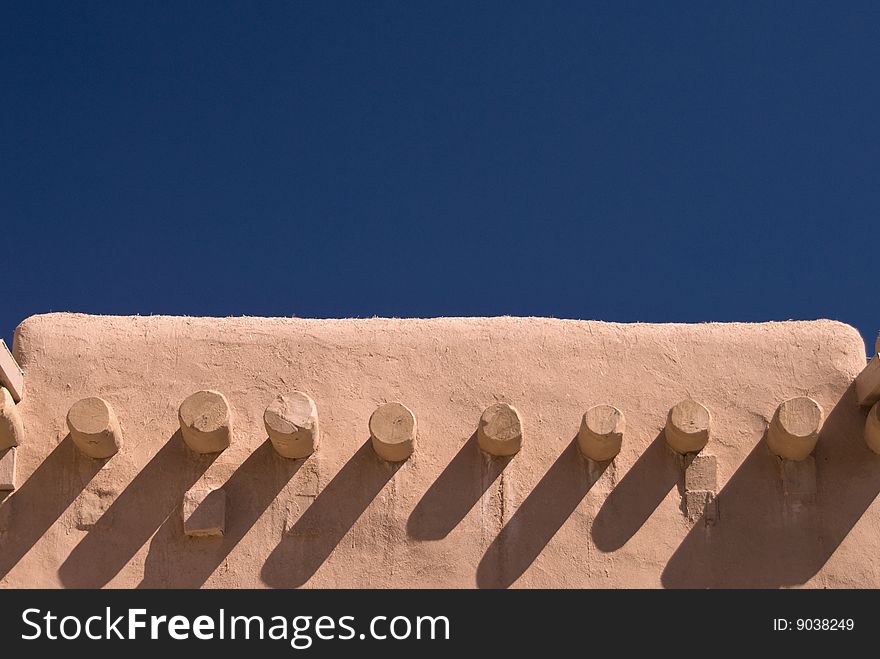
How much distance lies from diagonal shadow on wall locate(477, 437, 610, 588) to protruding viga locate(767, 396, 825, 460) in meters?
0.98

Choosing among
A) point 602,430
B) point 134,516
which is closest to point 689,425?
point 602,430

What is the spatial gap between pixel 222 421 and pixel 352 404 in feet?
2.59

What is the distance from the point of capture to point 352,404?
7699 mm

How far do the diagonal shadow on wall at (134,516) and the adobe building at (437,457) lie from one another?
0.01 m

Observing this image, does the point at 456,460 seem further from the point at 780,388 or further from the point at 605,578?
the point at 780,388

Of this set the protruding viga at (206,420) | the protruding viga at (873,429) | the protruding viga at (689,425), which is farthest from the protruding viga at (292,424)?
the protruding viga at (873,429)

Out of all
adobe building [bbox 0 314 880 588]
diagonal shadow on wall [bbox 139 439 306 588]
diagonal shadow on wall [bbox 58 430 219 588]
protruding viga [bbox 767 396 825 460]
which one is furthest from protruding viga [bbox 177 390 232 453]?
protruding viga [bbox 767 396 825 460]

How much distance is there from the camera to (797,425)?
7.25 metres

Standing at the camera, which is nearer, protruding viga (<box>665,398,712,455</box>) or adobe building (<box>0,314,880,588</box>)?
adobe building (<box>0,314,880,588</box>)

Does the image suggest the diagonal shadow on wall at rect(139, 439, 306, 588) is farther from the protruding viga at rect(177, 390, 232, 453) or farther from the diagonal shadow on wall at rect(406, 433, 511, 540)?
the diagonal shadow on wall at rect(406, 433, 511, 540)

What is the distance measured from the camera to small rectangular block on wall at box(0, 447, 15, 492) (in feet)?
24.2

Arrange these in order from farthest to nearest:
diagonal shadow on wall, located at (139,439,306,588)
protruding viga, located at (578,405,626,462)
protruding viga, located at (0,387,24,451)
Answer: protruding viga, located at (0,387,24,451)
protruding viga, located at (578,405,626,462)
diagonal shadow on wall, located at (139,439,306,588)

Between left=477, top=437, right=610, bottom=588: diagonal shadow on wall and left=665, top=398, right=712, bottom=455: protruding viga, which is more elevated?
left=665, top=398, right=712, bottom=455: protruding viga
